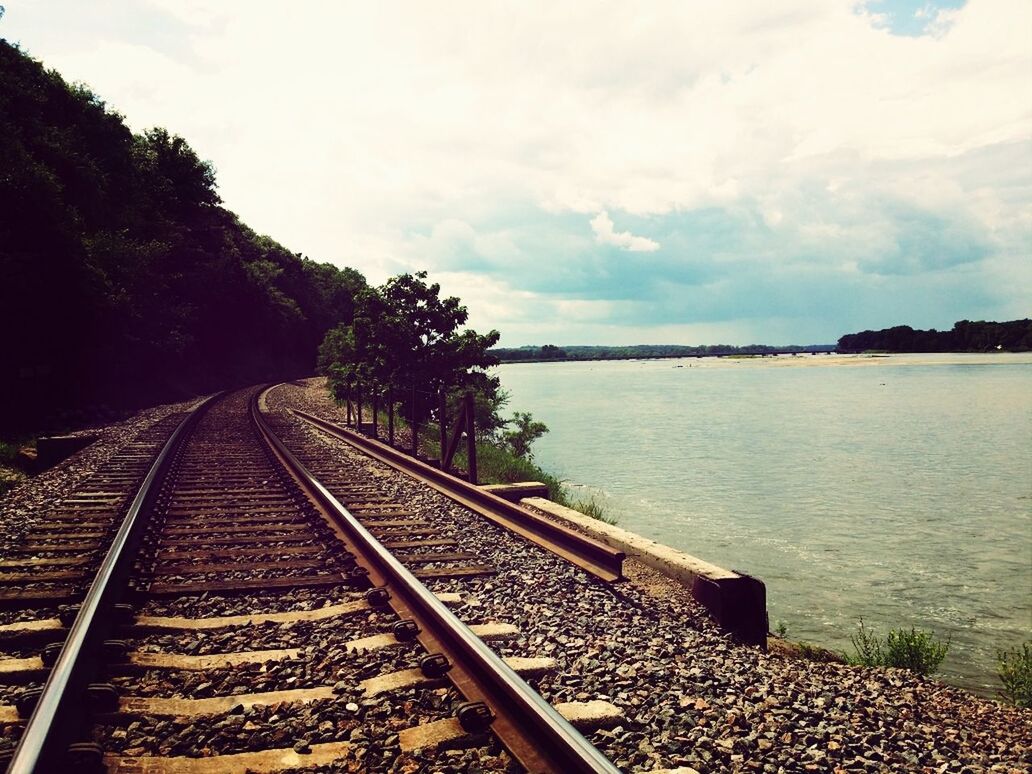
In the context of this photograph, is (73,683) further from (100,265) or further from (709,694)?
(100,265)

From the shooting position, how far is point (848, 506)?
59.0 feet

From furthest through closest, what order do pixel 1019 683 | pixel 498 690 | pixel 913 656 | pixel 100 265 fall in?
pixel 100 265 < pixel 1019 683 < pixel 913 656 < pixel 498 690

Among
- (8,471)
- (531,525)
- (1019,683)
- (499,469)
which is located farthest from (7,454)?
(1019,683)

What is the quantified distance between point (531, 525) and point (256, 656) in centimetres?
352

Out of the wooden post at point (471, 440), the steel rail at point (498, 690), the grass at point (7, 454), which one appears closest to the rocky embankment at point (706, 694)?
the steel rail at point (498, 690)

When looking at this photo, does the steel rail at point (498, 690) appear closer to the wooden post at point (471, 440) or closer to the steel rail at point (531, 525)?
the steel rail at point (531, 525)

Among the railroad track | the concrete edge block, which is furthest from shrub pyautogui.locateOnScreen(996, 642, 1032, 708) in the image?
the railroad track

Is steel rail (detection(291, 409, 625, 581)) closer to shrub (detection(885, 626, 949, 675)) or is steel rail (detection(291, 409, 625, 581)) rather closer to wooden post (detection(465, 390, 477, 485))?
wooden post (detection(465, 390, 477, 485))

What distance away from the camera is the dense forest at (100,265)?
17953mm

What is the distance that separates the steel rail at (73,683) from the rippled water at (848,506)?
25.7 ft

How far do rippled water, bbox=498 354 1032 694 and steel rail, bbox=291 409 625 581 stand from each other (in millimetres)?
4337

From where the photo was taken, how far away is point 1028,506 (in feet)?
58.7

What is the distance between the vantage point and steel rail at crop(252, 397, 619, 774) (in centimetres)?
256

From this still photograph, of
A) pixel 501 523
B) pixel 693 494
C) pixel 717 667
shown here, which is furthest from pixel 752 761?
pixel 693 494
